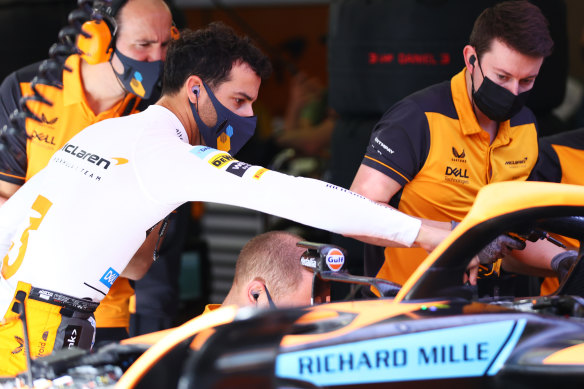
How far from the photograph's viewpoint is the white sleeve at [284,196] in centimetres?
172

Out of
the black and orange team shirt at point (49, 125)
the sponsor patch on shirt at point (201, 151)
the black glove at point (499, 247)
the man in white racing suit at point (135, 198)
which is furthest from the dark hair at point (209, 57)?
the black glove at point (499, 247)

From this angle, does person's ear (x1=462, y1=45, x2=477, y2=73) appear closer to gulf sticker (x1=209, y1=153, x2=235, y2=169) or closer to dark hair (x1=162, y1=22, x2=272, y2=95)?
dark hair (x1=162, y1=22, x2=272, y2=95)

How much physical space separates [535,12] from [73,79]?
56.7 inches

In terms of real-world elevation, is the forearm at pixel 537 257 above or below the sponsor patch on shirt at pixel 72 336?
above

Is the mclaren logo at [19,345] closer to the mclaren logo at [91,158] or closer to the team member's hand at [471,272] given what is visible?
the mclaren logo at [91,158]

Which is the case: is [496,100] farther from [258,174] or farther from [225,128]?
[258,174]

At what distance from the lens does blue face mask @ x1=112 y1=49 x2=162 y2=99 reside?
2.48 metres

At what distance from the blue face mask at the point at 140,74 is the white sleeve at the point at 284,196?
0.76m

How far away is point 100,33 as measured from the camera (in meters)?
2.43

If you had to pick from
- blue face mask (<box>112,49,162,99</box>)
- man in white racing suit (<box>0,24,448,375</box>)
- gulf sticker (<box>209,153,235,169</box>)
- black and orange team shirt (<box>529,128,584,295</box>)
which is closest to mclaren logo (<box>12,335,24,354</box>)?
man in white racing suit (<box>0,24,448,375</box>)

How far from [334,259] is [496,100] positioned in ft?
3.04

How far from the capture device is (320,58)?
20.4ft

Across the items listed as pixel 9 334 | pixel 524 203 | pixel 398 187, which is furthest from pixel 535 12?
pixel 9 334

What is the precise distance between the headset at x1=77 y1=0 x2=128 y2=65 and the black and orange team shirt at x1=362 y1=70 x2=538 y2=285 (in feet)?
2.82
